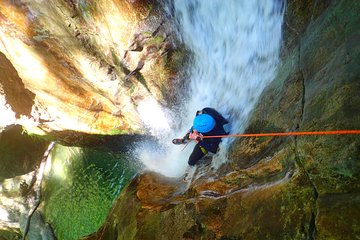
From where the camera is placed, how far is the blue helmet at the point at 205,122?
5391 mm

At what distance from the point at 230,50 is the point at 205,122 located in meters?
1.92

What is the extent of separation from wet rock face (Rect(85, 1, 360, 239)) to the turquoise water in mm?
4145

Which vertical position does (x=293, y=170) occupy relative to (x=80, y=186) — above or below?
below

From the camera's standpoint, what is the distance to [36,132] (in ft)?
30.1

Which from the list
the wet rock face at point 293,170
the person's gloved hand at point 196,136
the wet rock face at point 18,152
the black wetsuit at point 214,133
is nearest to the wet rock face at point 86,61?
the wet rock face at point 18,152

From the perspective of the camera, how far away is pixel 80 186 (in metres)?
9.52

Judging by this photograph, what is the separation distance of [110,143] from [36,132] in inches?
93.7

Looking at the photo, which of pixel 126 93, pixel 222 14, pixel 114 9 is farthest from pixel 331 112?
pixel 126 93

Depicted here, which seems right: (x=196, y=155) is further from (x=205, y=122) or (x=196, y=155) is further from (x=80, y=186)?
(x=80, y=186)

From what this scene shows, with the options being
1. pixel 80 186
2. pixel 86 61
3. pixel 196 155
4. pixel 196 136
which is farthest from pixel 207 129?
pixel 80 186

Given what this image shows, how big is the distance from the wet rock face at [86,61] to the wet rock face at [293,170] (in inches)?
108

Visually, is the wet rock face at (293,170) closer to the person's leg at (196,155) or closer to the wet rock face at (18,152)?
the person's leg at (196,155)

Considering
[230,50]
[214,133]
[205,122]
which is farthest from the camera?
[230,50]

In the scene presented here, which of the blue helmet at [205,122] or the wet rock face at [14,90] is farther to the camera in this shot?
the wet rock face at [14,90]
